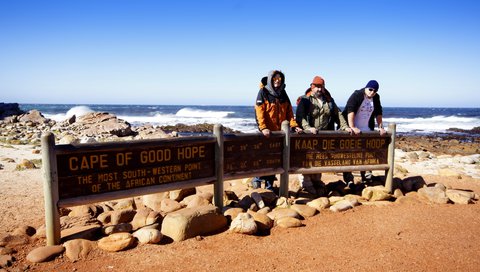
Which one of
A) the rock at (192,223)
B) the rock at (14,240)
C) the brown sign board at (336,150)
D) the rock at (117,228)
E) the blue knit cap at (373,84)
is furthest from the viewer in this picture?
the blue knit cap at (373,84)

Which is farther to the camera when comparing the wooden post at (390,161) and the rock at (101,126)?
the rock at (101,126)

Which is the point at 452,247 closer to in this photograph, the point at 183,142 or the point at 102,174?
the point at 183,142

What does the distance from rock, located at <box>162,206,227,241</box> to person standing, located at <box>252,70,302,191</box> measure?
166 cm

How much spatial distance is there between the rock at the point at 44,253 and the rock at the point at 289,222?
2735 mm

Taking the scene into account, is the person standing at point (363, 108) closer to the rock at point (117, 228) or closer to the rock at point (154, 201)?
the rock at point (154, 201)

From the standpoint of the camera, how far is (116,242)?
438cm

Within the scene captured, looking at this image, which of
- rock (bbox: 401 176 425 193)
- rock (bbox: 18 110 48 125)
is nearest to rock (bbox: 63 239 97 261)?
rock (bbox: 401 176 425 193)

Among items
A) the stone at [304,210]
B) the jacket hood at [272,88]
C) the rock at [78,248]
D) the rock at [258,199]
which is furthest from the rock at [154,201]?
the jacket hood at [272,88]

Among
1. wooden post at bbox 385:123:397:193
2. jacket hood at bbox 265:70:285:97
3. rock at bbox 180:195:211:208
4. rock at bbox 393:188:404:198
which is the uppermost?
jacket hood at bbox 265:70:285:97

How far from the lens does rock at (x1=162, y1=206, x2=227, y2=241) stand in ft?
15.4

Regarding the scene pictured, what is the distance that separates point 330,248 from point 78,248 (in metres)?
2.89

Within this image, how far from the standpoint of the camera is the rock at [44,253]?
406 cm

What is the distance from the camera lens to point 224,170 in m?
5.71

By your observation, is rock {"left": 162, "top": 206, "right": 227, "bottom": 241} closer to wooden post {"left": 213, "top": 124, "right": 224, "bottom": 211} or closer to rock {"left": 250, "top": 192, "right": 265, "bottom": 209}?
wooden post {"left": 213, "top": 124, "right": 224, "bottom": 211}
